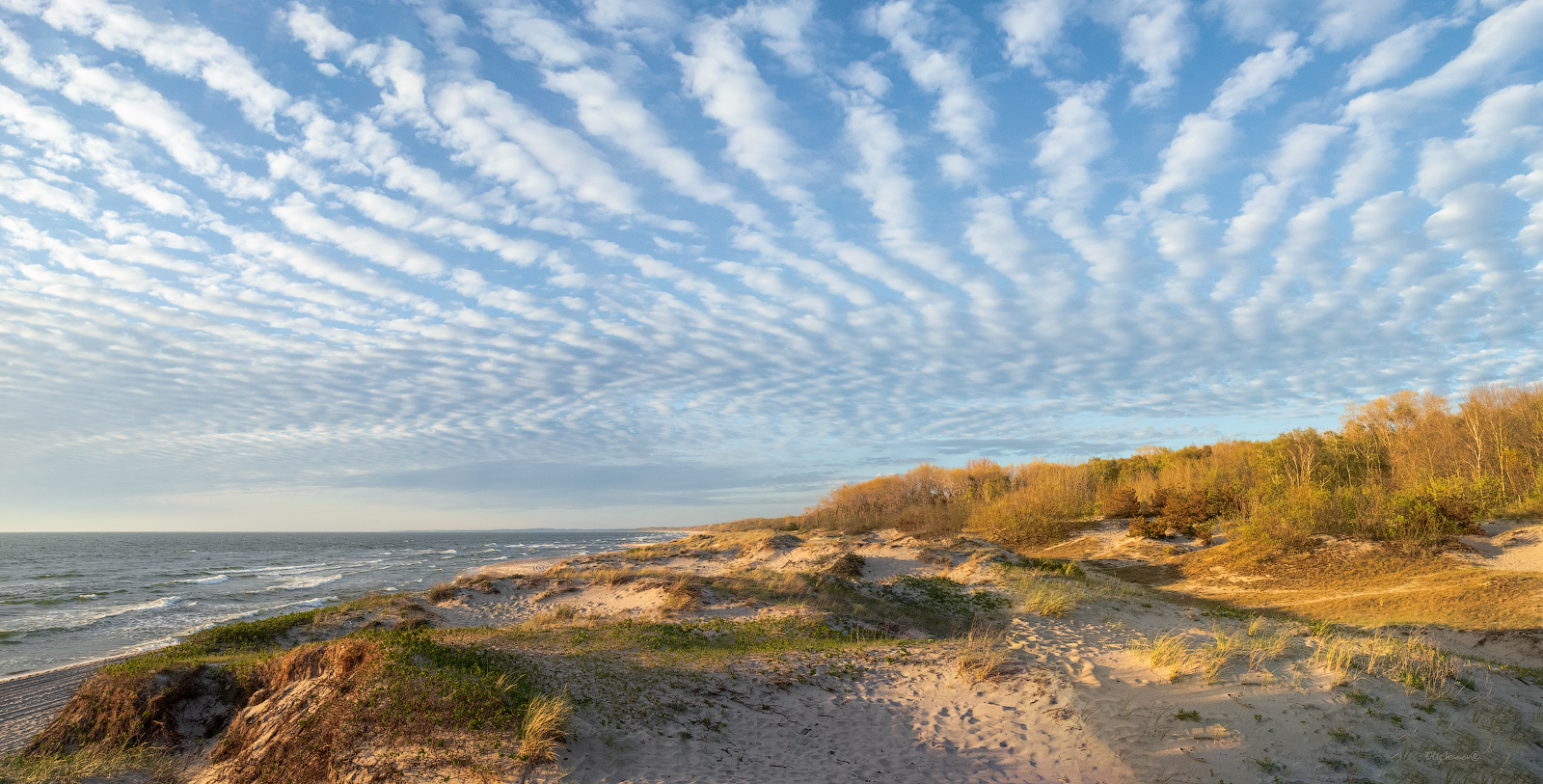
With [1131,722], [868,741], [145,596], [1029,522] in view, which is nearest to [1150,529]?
[1029,522]

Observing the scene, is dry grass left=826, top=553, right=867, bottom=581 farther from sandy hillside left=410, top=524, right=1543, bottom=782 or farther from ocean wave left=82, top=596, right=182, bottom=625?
ocean wave left=82, top=596, right=182, bottom=625

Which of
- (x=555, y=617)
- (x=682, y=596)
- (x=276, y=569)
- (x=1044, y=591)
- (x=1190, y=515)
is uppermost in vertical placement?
(x=1190, y=515)

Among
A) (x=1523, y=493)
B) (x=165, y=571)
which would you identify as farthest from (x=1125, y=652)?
(x=165, y=571)

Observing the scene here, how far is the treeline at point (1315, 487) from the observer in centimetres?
2373

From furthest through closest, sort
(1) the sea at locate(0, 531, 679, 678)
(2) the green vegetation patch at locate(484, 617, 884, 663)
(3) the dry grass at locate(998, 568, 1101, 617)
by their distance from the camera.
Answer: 1. (1) the sea at locate(0, 531, 679, 678)
2. (3) the dry grass at locate(998, 568, 1101, 617)
3. (2) the green vegetation patch at locate(484, 617, 884, 663)

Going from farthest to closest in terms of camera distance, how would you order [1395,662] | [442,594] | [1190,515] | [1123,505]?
[1123,505]
[1190,515]
[442,594]
[1395,662]

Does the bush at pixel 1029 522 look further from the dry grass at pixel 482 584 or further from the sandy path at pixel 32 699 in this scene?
the sandy path at pixel 32 699

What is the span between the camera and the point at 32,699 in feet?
41.5

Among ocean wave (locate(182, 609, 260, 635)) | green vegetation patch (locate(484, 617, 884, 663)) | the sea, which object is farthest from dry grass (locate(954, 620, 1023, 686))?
ocean wave (locate(182, 609, 260, 635))

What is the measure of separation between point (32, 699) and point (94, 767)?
25.9ft

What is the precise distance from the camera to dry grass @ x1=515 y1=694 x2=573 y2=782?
271 inches

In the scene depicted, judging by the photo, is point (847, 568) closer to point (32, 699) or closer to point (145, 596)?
point (32, 699)

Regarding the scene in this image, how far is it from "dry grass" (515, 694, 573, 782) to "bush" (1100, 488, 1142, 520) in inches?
1604

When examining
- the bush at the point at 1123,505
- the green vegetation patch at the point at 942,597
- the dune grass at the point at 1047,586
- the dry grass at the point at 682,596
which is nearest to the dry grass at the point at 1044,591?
the dune grass at the point at 1047,586
